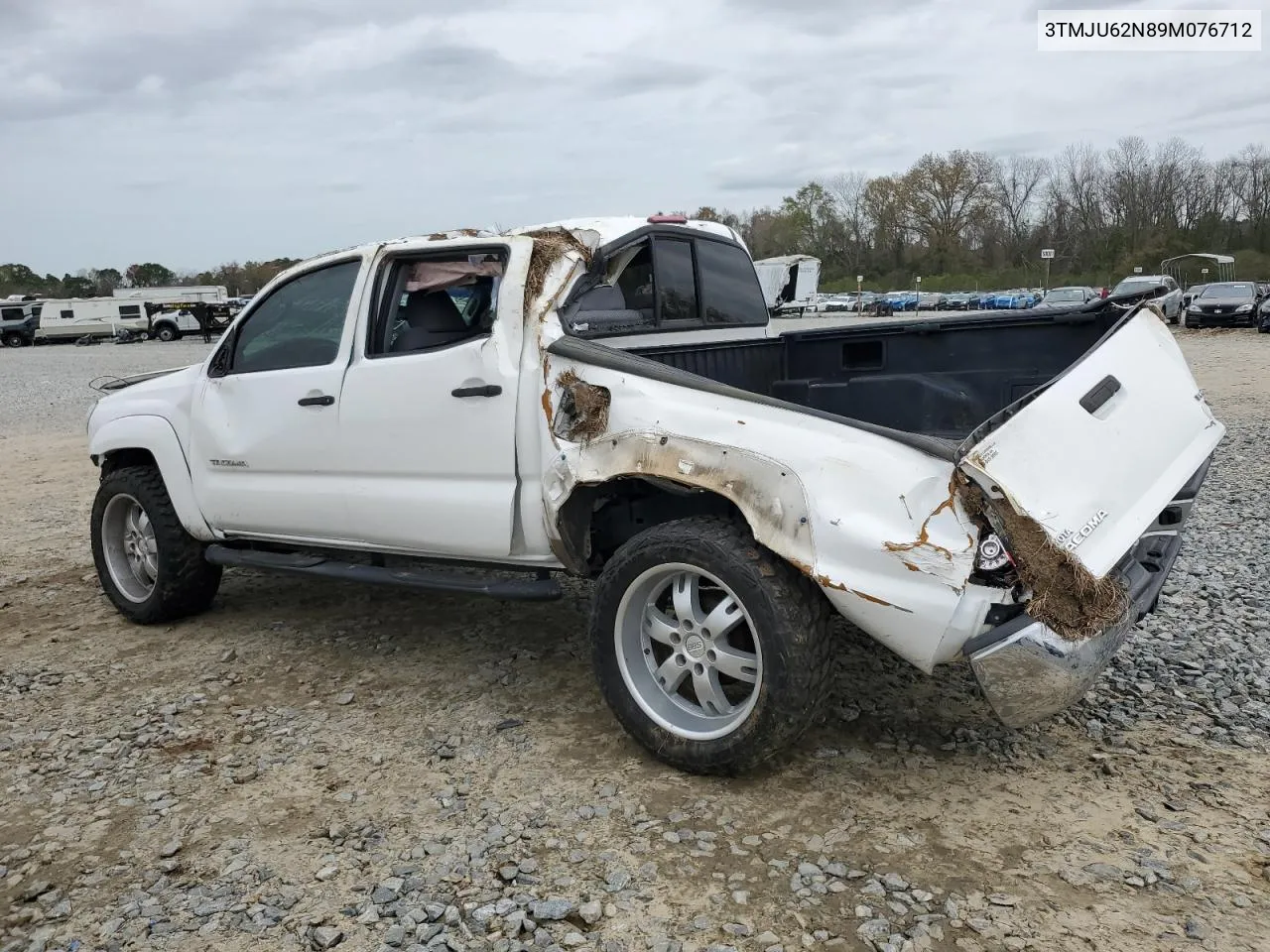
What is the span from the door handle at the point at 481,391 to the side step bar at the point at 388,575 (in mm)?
754

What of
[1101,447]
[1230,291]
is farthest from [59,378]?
[1230,291]

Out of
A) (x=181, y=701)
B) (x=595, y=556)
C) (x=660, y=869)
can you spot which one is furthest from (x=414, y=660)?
(x=660, y=869)

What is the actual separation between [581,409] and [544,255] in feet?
2.36

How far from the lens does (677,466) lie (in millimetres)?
3395

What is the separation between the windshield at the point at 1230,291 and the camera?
29.2 m

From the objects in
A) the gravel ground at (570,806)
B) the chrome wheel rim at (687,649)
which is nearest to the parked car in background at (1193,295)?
the gravel ground at (570,806)

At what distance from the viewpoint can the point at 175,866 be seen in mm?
3119

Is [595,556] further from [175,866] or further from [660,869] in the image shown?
[175,866]

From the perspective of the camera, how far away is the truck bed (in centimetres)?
449

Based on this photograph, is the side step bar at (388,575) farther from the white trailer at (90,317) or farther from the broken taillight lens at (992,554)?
the white trailer at (90,317)

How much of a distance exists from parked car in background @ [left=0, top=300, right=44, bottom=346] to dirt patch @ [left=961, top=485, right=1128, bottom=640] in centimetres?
5718

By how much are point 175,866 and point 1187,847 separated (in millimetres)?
3000

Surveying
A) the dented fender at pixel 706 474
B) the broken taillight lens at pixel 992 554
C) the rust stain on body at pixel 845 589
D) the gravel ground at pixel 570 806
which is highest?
the dented fender at pixel 706 474

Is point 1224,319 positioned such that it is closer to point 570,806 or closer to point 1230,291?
point 1230,291
